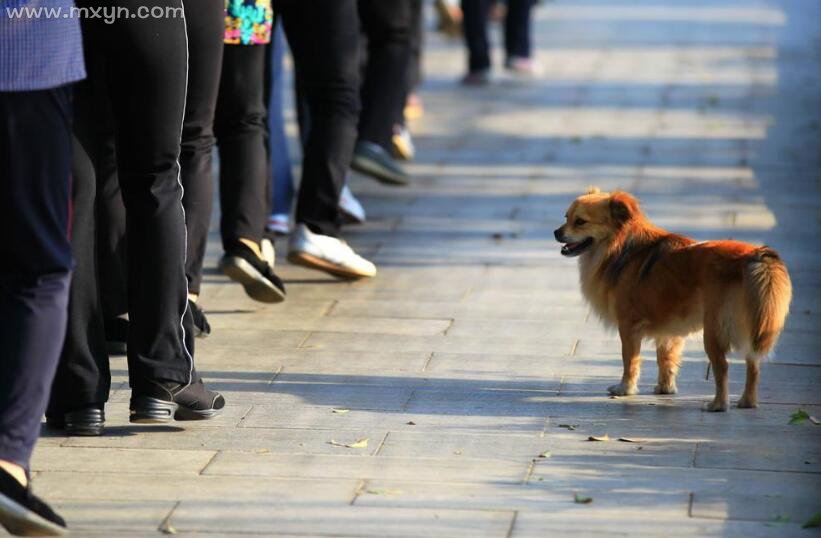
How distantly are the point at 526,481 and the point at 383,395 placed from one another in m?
1.02

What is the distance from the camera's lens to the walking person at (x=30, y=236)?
3.63m

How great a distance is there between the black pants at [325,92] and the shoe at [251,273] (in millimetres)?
534

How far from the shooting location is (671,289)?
5.02 m

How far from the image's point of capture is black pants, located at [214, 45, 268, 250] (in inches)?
237

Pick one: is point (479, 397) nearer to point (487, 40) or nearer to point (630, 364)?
point (630, 364)

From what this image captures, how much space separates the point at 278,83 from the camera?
7.71 meters

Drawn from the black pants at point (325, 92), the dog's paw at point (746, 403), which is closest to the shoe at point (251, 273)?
the black pants at point (325, 92)

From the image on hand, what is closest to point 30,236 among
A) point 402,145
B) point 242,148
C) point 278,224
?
point 242,148

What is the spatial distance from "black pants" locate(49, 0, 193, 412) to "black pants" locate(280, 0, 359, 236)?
1.86 metres

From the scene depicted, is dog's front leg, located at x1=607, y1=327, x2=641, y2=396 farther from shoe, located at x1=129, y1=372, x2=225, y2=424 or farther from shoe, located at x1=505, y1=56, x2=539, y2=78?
shoe, located at x1=505, y1=56, x2=539, y2=78

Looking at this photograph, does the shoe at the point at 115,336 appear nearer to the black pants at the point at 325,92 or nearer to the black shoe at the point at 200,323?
the black shoe at the point at 200,323

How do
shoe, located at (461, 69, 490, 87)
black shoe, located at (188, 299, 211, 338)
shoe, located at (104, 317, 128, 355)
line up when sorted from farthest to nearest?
shoe, located at (461, 69, 490, 87) → black shoe, located at (188, 299, 211, 338) → shoe, located at (104, 317, 128, 355)

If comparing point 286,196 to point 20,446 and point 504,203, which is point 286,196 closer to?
point 504,203

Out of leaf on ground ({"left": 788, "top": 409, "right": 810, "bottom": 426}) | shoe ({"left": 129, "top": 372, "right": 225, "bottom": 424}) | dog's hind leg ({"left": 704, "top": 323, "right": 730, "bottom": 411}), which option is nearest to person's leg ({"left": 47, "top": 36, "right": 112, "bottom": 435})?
shoe ({"left": 129, "top": 372, "right": 225, "bottom": 424})
